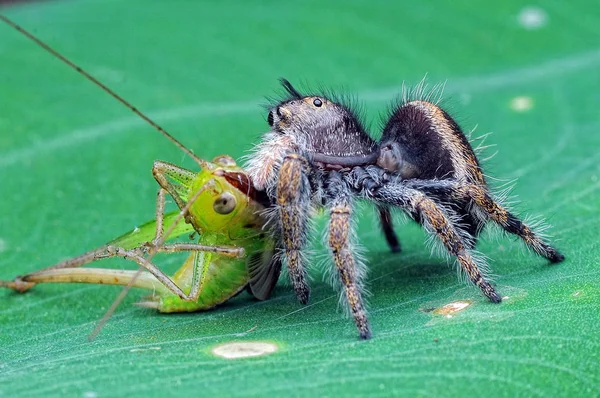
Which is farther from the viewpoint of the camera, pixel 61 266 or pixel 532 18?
pixel 532 18

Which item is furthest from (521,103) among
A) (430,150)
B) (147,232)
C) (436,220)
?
(147,232)

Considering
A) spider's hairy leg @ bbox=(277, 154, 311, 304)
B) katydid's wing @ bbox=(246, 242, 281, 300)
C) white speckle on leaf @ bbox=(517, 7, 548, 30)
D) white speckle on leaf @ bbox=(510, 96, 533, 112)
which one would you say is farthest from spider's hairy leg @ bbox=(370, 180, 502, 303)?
white speckle on leaf @ bbox=(517, 7, 548, 30)

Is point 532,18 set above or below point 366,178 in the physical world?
above

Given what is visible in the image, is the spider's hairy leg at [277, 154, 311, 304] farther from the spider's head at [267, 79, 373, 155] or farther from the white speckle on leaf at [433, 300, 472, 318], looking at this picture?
the white speckle on leaf at [433, 300, 472, 318]

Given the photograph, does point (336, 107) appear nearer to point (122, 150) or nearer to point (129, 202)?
point (129, 202)

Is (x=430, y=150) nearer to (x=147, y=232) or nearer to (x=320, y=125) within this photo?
(x=320, y=125)

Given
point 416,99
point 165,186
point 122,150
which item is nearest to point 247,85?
point 122,150

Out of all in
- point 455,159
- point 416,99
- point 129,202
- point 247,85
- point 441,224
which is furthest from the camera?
point 247,85
